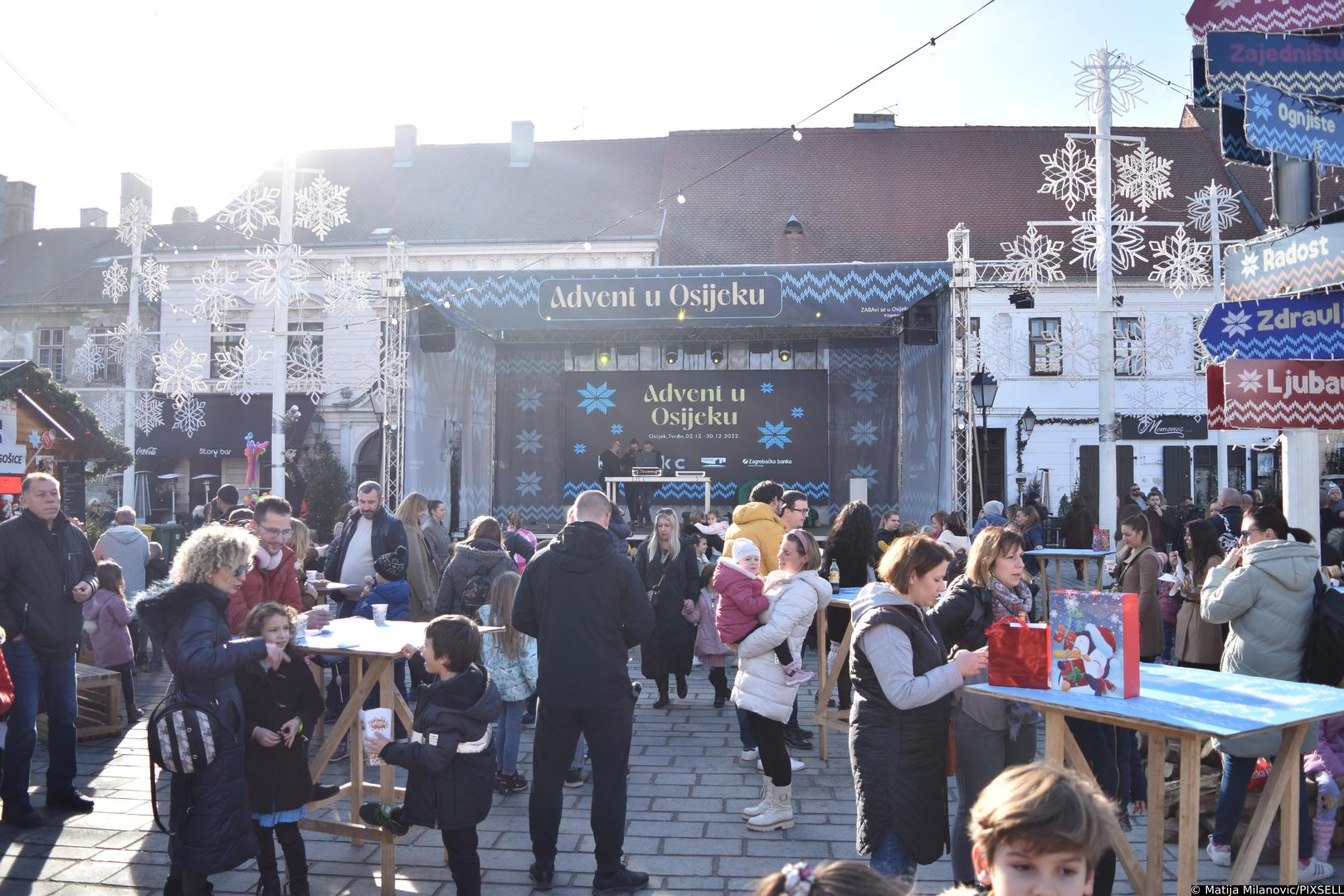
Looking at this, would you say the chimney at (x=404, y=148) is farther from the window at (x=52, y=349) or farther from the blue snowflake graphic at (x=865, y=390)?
the blue snowflake graphic at (x=865, y=390)

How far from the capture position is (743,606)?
17.9 ft

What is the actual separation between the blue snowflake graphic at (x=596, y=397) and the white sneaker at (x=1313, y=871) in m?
15.7

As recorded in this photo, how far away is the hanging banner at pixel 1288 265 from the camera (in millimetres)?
5871

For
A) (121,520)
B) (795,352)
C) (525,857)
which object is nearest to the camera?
(525,857)

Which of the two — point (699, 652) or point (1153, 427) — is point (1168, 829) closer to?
point (699, 652)

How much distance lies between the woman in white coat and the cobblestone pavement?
0.46 ft

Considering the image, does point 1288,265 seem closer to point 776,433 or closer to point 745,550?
point 745,550

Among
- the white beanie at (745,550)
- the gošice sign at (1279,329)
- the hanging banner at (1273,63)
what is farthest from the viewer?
the gošice sign at (1279,329)

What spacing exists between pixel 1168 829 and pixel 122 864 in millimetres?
5049

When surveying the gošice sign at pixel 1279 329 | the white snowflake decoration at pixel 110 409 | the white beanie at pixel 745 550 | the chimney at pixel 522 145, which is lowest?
the white beanie at pixel 745 550

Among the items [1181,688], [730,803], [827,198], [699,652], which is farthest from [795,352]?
[1181,688]

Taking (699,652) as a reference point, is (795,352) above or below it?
above

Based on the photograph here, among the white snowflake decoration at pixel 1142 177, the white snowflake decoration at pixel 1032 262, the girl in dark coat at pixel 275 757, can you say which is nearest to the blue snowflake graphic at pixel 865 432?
the white snowflake decoration at pixel 1032 262

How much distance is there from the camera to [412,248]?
87.5 ft
